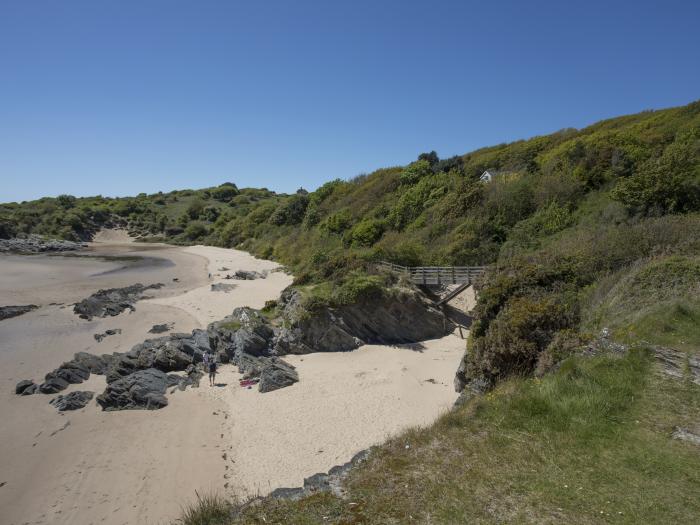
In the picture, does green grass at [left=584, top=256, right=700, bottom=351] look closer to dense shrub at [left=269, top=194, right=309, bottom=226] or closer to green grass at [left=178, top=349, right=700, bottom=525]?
green grass at [left=178, top=349, right=700, bottom=525]

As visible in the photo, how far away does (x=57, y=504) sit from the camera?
9.87m

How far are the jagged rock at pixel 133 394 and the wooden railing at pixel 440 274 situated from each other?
14259 mm

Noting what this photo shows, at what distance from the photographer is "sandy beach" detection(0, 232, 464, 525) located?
1018 cm

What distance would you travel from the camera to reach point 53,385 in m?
15.3

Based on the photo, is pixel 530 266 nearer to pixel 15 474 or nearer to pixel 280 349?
pixel 280 349

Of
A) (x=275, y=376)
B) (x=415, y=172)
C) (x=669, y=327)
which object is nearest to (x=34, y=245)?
(x=415, y=172)

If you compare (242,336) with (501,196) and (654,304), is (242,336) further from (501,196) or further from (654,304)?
(501,196)

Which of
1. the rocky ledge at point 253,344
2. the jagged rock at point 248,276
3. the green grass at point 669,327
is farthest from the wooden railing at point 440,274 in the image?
the jagged rock at point 248,276

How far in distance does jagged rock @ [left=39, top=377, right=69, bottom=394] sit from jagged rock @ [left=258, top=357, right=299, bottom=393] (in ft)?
25.2

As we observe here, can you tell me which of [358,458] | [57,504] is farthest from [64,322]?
[358,458]

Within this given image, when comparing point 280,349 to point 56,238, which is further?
point 56,238

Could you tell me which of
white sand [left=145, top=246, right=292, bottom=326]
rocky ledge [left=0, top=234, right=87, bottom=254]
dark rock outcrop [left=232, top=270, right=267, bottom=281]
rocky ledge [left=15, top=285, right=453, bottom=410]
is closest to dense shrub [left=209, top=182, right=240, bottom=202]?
rocky ledge [left=0, top=234, right=87, bottom=254]

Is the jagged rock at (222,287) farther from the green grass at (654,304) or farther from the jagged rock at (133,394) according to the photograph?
the green grass at (654,304)

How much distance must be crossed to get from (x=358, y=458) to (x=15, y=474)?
10.0 m
